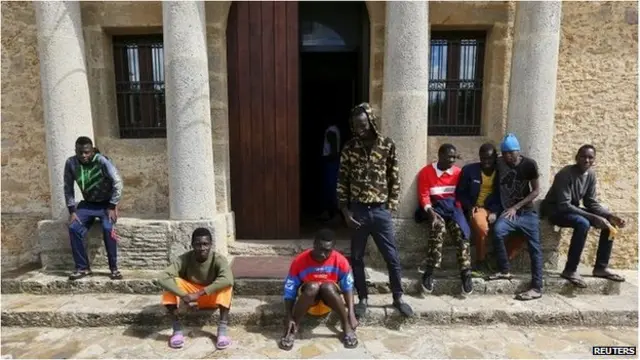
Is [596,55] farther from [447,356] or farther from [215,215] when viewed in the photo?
[215,215]

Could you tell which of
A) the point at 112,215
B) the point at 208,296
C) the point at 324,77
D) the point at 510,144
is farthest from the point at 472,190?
the point at 324,77

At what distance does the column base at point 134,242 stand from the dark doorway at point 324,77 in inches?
71.7

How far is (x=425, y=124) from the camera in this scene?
4465mm

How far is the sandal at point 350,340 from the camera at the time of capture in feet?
11.5

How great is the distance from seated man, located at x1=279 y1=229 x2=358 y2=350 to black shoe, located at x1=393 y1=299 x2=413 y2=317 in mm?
491

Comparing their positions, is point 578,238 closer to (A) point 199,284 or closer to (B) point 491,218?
(B) point 491,218

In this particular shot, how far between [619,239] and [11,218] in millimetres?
8077

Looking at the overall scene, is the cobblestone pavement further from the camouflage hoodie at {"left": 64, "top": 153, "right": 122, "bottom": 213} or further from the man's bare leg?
the camouflage hoodie at {"left": 64, "top": 153, "right": 122, "bottom": 213}

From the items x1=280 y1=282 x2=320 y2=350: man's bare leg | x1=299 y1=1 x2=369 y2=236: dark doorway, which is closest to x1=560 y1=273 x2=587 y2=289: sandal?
x1=280 y1=282 x2=320 y2=350: man's bare leg

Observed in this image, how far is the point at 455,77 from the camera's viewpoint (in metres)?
5.06

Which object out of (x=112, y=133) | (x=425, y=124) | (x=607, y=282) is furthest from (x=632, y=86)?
(x=112, y=133)

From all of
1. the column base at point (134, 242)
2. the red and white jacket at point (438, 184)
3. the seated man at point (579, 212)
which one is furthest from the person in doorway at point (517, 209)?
the column base at point (134, 242)

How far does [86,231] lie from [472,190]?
4.26 metres

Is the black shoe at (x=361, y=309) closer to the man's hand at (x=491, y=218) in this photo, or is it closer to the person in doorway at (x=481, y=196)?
the person in doorway at (x=481, y=196)
